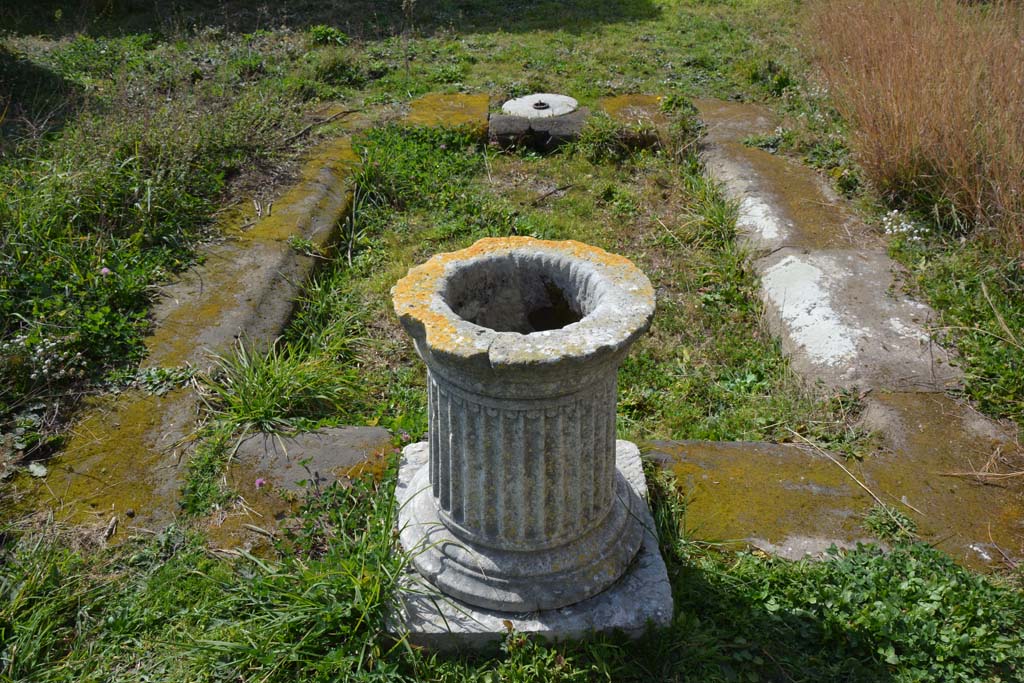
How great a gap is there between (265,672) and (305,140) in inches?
203

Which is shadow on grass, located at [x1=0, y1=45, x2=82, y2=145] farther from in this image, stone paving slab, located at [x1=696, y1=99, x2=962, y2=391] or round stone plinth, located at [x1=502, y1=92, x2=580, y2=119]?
stone paving slab, located at [x1=696, y1=99, x2=962, y2=391]

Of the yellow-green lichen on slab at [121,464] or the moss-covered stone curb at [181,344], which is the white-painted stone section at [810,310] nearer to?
the moss-covered stone curb at [181,344]

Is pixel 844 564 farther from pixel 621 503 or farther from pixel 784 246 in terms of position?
pixel 784 246

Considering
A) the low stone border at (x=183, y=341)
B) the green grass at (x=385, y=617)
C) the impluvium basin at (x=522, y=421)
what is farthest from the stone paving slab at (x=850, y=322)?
the low stone border at (x=183, y=341)

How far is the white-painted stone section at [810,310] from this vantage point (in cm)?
431

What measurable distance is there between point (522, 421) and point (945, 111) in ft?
13.9

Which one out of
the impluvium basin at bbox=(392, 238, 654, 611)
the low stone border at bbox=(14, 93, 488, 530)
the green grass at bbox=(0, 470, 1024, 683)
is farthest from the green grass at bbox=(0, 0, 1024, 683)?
the impluvium basin at bbox=(392, 238, 654, 611)

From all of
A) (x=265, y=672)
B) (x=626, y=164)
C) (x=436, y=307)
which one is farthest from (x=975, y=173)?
(x=265, y=672)

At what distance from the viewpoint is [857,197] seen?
5.85 metres

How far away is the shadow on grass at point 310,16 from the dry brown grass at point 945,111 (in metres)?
4.95

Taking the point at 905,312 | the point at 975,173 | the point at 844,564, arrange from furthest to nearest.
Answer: the point at 975,173 < the point at 905,312 < the point at 844,564

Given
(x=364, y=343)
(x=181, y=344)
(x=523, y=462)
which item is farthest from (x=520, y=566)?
(x=181, y=344)

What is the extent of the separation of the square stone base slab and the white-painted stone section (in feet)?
6.54

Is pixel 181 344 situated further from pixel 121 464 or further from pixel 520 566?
pixel 520 566
